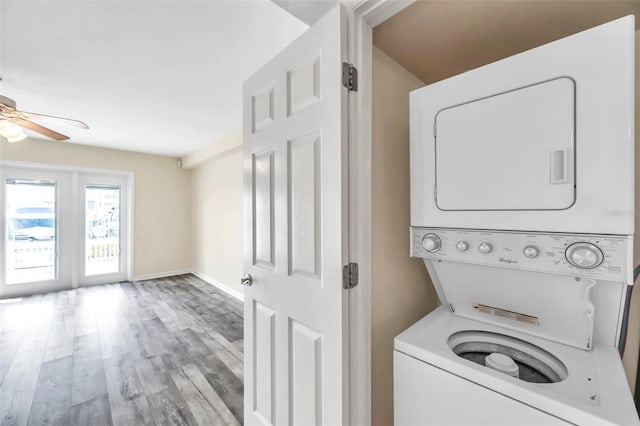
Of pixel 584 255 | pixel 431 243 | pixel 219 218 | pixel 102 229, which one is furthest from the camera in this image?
pixel 102 229

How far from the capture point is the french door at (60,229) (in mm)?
3898

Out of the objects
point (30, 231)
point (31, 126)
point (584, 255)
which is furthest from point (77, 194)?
point (584, 255)

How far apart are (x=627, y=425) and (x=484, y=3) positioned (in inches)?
52.6

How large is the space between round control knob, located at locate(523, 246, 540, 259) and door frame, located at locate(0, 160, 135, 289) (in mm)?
5659

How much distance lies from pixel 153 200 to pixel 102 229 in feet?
3.07

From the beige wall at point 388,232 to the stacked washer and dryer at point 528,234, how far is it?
0.49 feet

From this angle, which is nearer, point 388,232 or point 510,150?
point 510,150

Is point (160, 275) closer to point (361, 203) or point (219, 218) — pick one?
point (219, 218)

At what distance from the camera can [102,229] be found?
4680 millimetres

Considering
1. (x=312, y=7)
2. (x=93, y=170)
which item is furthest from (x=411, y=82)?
(x=93, y=170)

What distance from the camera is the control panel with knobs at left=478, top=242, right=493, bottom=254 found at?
975mm

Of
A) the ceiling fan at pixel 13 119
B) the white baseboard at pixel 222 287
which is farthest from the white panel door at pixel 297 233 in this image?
the white baseboard at pixel 222 287

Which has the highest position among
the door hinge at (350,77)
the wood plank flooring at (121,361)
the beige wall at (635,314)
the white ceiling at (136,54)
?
the white ceiling at (136,54)

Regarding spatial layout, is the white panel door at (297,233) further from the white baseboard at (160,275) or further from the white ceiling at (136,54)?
the white baseboard at (160,275)
